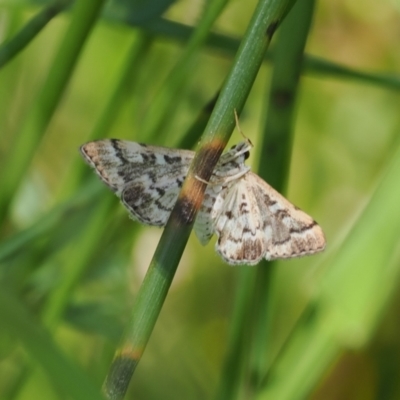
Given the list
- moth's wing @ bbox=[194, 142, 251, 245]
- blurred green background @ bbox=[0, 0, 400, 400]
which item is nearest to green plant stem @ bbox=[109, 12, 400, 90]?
blurred green background @ bbox=[0, 0, 400, 400]

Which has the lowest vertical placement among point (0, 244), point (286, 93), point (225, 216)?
point (0, 244)

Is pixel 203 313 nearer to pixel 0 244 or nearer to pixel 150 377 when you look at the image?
pixel 150 377

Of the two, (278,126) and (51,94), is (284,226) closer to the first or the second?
(278,126)

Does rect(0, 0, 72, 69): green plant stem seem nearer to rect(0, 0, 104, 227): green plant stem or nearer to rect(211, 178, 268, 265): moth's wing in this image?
rect(0, 0, 104, 227): green plant stem

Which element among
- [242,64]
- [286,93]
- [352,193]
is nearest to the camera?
[242,64]

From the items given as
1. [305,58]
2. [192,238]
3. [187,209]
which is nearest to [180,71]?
[305,58]

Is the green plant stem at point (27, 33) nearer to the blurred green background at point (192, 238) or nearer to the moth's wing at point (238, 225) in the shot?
the blurred green background at point (192, 238)

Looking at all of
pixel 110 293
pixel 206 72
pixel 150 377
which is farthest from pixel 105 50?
pixel 150 377
